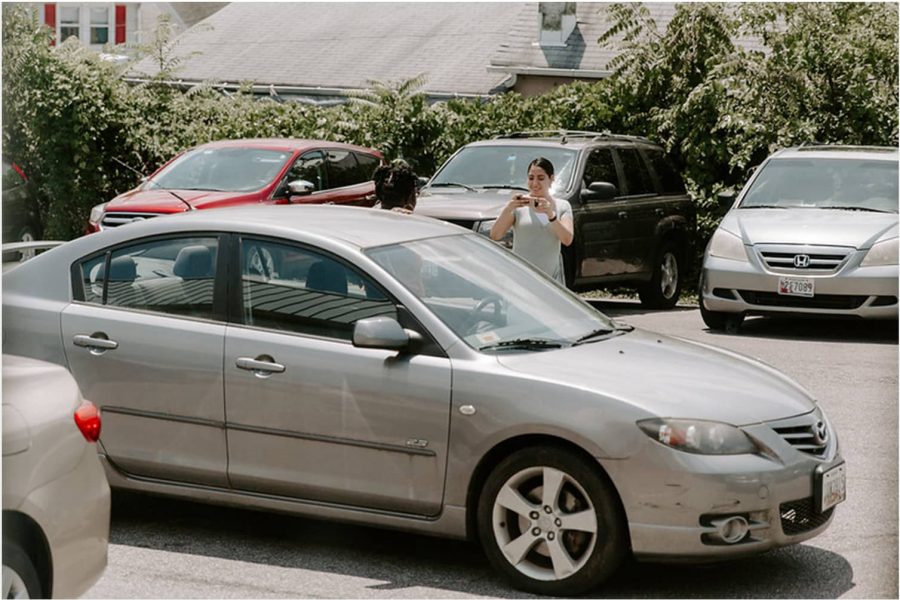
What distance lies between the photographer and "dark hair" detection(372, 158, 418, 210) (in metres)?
9.66

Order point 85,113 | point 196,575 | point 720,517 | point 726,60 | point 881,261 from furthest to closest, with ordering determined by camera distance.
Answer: point 85,113, point 726,60, point 881,261, point 196,575, point 720,517

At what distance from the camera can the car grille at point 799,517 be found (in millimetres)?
6035

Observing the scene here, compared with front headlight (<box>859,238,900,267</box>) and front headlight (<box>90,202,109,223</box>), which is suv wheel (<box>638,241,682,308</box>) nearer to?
front headlight (<box>859,238,900,267</box>)

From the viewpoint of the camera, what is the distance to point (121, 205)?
15445 mm

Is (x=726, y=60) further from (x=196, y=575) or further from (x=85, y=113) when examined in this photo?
(x=196, y=575)

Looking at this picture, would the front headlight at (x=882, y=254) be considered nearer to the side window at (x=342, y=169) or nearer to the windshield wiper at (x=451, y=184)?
the windshield wiper at (x=451, y=184)

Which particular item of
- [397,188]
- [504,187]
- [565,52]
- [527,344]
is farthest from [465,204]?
[565,52]

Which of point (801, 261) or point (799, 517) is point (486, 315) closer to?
point (799, 517)

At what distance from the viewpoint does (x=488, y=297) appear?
6781mm

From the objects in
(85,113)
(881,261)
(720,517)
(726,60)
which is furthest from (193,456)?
(85,113)

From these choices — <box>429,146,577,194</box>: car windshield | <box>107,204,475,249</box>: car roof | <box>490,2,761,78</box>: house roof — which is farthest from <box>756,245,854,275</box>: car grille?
<box>490,2,761,78</box>: house roof

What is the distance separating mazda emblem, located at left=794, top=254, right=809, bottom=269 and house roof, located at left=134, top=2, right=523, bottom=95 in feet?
68.9

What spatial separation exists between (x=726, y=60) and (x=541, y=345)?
42.6ft

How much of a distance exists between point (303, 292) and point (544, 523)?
1.51 meters
